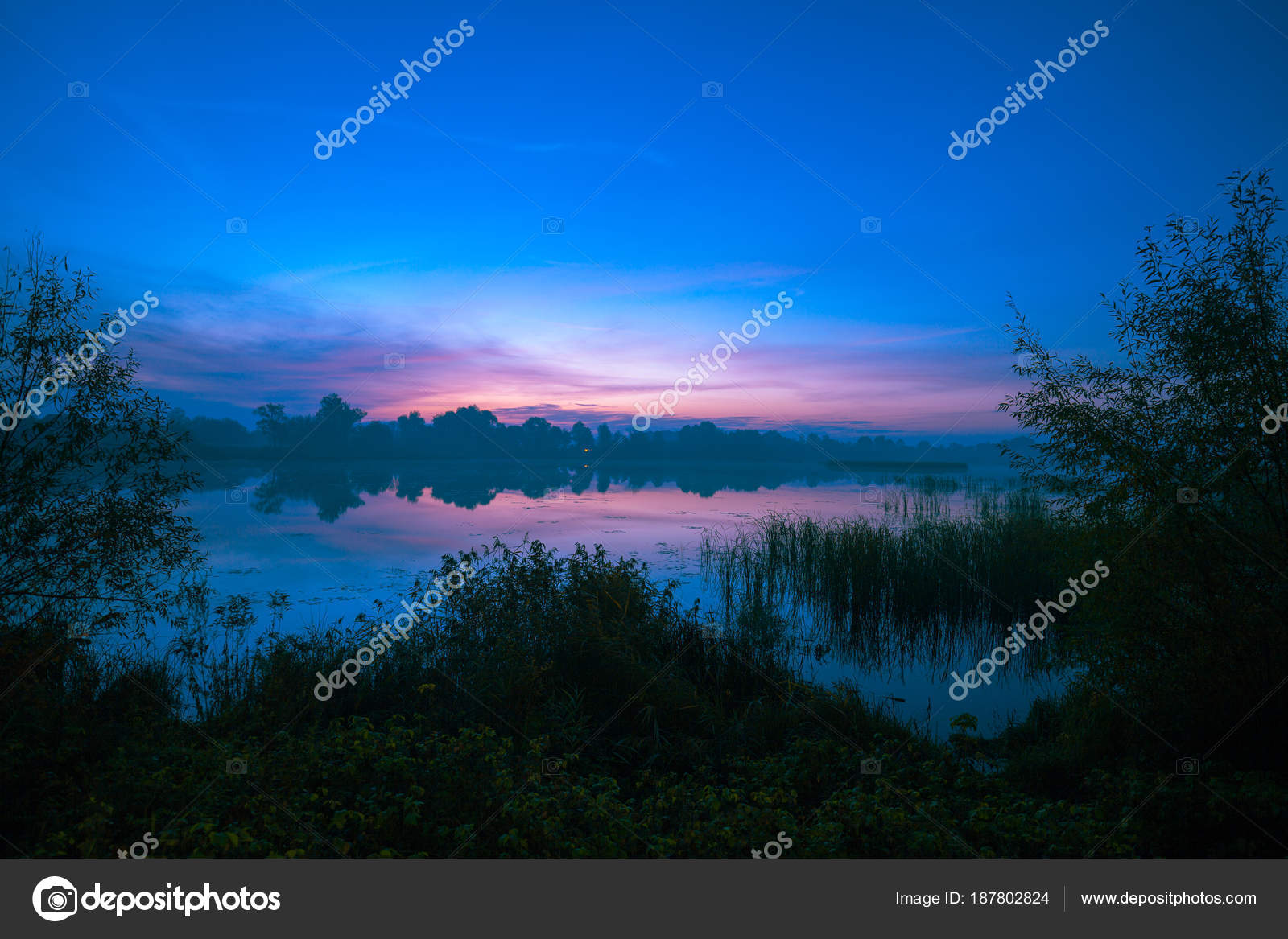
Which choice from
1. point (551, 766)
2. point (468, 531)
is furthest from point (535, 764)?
point (468, 531)

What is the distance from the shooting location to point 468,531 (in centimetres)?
2077

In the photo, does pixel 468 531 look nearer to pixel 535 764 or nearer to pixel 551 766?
pixel 535 764

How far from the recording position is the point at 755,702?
24.9 feet

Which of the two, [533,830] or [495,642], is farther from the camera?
[495,642]

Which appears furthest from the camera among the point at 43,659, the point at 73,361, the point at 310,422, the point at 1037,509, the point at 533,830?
the point at 310,422

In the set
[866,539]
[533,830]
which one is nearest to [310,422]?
[866,539]

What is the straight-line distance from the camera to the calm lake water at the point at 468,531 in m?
9.77

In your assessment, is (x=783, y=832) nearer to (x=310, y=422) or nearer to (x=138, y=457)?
(x=138, y=457)

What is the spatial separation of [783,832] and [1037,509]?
19052 millimetres
